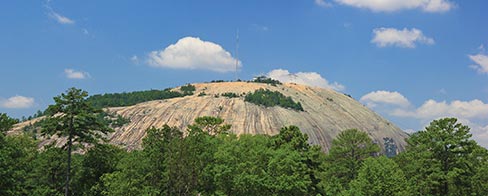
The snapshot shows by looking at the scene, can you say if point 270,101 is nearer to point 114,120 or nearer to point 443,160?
point 114,120

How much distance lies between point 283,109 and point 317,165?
446ft

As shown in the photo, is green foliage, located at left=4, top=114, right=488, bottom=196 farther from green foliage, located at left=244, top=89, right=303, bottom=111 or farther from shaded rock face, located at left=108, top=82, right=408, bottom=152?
green foliage, located at left=244, top=89, right=303, bottom=111

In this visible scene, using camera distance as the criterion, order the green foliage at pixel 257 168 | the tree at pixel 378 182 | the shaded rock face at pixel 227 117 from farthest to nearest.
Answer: the shaded rock face at pixel 227 117
the tree at pixel 378 182
the green foliage at pixel 257 168

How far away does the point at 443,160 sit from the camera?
177 feet

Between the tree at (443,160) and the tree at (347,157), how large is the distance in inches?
258

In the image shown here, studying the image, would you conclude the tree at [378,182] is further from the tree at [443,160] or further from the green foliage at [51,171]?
the green foliage at [51,171]

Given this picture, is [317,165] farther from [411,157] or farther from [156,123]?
[156,123]

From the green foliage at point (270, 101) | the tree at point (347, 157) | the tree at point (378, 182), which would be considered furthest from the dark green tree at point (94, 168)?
the green foliage at point (270, 101)

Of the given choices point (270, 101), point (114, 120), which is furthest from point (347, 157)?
point (270, 101)

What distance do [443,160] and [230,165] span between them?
25227 mm

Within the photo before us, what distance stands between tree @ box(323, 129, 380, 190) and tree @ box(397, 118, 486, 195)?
21.5 ft

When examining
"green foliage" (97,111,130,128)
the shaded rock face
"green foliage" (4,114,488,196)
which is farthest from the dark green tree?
"green foliage" (97,111,130,128)

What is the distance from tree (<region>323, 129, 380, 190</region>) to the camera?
59.2m

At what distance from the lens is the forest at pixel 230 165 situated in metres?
46.3
